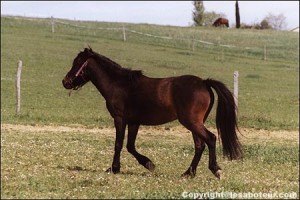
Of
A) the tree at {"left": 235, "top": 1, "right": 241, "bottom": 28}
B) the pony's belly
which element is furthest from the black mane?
the tree at {"left": 235, "top": 1, "right": 241, "bottom": 28}

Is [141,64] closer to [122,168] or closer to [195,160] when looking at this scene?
[122,168]

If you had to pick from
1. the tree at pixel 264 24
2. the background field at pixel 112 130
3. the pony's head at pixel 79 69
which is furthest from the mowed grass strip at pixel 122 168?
→ the tree at pixel 264 24

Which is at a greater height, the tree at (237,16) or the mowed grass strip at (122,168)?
the tree at (237,16)

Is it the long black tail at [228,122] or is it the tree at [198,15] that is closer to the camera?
the long black tail at [228,122]

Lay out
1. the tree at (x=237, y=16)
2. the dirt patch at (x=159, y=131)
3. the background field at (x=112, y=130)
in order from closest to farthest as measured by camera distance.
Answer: the background field at (x=112, y=130) < the dirt patch at (x=159, y=131) < the tree at (x=237, y=16)

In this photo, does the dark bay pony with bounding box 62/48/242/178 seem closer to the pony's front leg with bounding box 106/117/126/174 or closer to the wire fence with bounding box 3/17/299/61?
the pony's front leg with bounding box 106/117/126/174

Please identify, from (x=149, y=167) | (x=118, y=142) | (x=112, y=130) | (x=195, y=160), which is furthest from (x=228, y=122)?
(x=112, y=130)

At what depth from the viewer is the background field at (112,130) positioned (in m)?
9.09

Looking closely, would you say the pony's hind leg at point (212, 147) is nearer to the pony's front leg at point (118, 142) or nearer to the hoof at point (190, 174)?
the hoof at point (190, 174)

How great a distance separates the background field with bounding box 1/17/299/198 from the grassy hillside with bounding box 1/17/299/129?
0.08 metres

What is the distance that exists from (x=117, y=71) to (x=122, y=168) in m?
2.04

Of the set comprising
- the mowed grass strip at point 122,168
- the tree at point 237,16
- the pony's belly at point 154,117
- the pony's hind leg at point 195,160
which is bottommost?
the mowed grass strip at point 122,168

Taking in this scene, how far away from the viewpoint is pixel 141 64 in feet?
128

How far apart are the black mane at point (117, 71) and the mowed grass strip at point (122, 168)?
1.91 m
